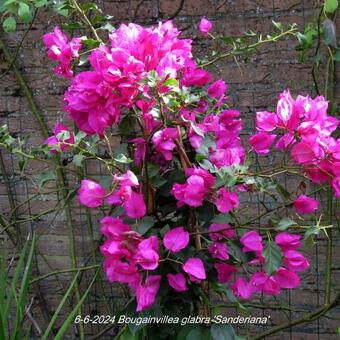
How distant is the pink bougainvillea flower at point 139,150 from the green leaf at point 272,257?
1.14 ft

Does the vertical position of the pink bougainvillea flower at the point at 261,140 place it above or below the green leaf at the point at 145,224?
above

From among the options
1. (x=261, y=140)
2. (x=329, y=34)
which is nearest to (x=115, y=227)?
(x=261, y=140)

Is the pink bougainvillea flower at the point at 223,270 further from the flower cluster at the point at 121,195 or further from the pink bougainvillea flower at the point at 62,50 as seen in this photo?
the pink bougainvillea flower at the point at 62,50

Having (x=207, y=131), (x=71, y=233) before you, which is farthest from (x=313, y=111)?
(x=71, y=233)

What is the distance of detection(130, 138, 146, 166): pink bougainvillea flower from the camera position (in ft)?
4.62

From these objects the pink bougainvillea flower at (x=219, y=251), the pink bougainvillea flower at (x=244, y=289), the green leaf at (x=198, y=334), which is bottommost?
the green leaf at (x=198, y=334)

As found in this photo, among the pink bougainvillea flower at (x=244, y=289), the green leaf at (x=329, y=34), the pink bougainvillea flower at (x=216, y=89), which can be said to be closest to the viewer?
the pink bougainvillea flower at (x=244, y=289)

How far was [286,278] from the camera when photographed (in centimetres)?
139

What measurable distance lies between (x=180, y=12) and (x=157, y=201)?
0.96 meters

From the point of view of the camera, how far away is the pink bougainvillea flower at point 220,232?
1.41 meters

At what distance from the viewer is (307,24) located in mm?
2074

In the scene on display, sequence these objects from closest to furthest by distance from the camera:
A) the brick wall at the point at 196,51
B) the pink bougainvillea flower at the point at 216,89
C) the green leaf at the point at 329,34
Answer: the pink bougainvillea flower at the point at 216,89, the green leaf at the point at 329,34, the brick wall at the point at 196,51

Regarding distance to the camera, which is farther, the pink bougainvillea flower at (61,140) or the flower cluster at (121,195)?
the pink bougainvillea flower at (61,140)

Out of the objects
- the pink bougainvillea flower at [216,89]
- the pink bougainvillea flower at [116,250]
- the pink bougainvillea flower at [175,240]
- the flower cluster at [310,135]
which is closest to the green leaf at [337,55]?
the pink bougainvillea flower at [216,89]
